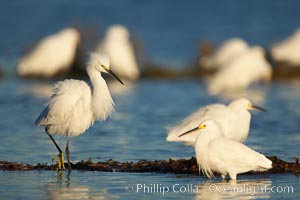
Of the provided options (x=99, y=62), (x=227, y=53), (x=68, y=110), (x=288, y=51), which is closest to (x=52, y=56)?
(x=227, y=53)

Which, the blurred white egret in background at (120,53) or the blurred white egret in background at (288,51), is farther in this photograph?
the blurred white egret in background at (120,53)

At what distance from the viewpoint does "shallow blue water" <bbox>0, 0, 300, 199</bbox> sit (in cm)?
943

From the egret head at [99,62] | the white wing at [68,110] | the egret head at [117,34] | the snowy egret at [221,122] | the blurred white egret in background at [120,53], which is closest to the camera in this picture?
the white wing at [68,110]

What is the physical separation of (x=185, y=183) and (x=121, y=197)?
116 centimetres

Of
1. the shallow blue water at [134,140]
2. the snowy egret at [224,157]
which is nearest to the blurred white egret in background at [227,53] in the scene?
the shallow blue water at [134,140]

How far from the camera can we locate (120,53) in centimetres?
2434

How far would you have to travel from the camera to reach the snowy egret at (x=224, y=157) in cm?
963

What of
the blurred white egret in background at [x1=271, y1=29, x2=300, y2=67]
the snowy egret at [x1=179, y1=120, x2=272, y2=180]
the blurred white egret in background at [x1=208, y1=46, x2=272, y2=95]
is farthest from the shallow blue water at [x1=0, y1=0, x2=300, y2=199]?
the blurred white egret in background at [x1=271, y1=29, x2=300, y2=67]

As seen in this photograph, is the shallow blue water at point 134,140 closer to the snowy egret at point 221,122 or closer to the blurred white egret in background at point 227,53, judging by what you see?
the snowy egret at point 221,122

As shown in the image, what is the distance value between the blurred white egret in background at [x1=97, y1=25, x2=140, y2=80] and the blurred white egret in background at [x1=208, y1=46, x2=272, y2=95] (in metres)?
3.37

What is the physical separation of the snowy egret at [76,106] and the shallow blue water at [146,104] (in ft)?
2.27

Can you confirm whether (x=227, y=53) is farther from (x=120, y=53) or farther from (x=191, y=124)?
(x=191, y=124)

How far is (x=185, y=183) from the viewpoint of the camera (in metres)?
9.56

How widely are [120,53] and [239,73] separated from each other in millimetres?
4610
